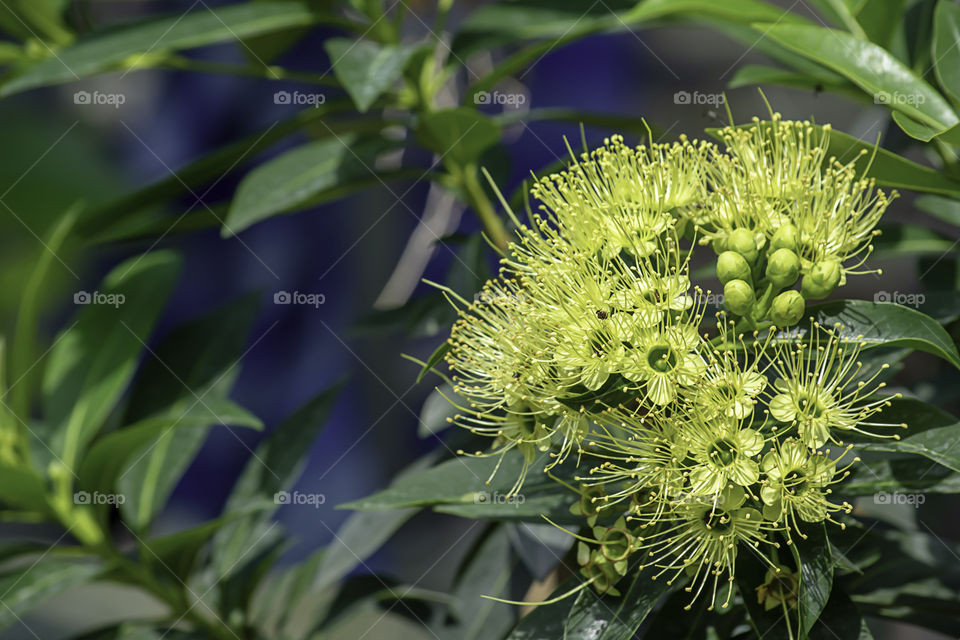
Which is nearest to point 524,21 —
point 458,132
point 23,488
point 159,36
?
point 458,132

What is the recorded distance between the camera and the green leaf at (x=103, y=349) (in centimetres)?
113

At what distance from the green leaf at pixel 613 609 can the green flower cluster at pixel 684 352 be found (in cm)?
2

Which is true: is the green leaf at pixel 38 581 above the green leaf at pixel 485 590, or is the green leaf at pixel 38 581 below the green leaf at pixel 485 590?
below

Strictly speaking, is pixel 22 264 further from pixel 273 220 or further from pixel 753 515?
pixel 753 515

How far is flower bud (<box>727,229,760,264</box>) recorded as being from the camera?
64cm
